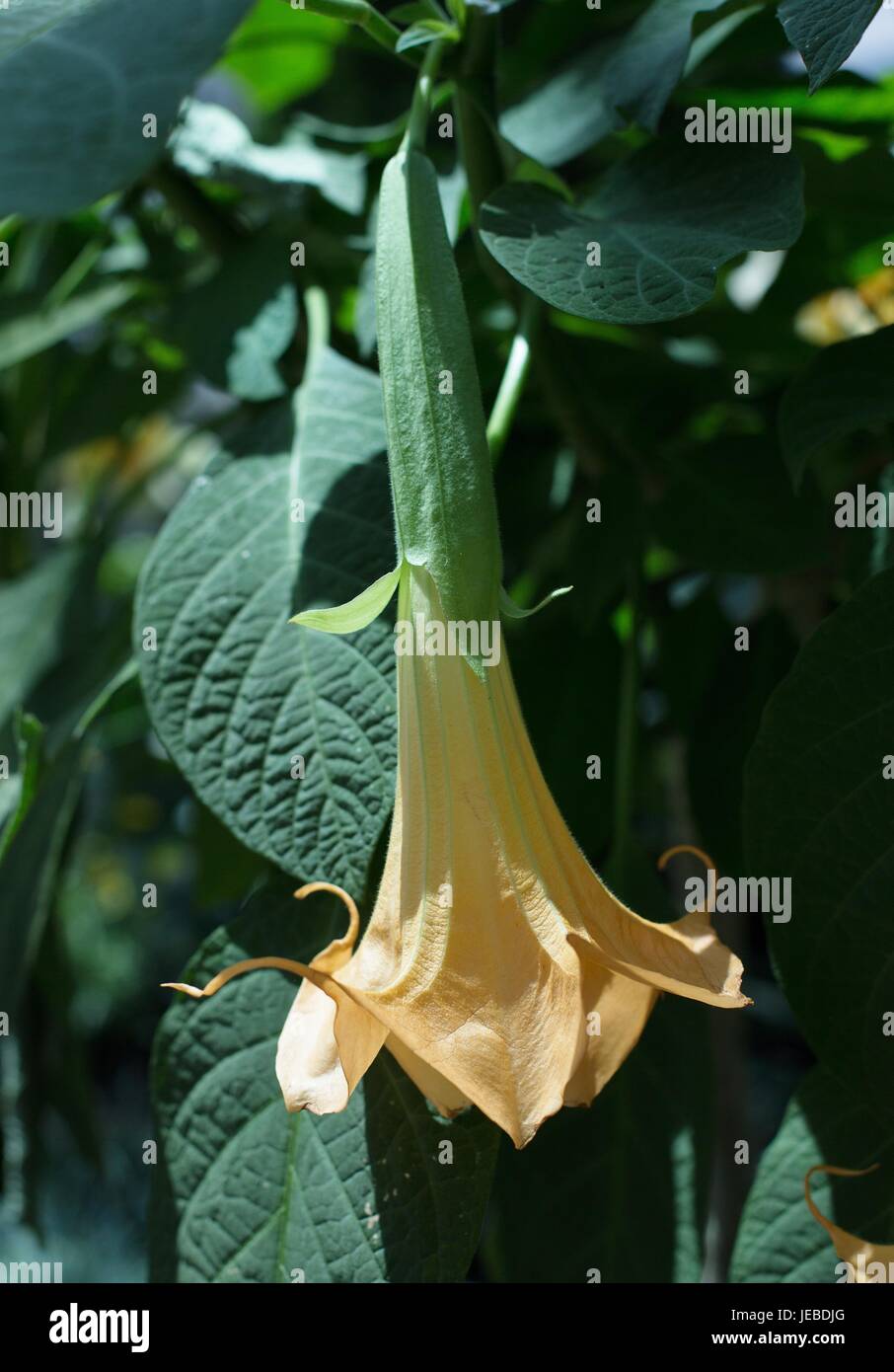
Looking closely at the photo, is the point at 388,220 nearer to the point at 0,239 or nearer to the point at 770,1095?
the point at 0,239

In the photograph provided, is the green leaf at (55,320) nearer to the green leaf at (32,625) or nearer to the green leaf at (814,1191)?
the green leaf at (32,625)

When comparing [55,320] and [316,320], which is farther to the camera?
[55,320]

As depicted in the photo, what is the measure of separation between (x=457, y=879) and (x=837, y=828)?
0.15 meters

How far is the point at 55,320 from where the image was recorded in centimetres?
74

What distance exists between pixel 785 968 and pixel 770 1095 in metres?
1.73

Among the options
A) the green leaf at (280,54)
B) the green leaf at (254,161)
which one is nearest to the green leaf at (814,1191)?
the green leaf at (254,161)

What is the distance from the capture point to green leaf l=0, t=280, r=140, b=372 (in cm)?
73

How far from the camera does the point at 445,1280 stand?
0.44m

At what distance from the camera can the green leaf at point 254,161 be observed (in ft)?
2.16

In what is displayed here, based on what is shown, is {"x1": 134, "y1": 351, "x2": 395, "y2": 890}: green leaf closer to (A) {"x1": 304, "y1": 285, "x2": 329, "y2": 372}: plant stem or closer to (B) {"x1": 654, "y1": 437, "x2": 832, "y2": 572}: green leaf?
(A) {"x1": 304, "y1": 285, "x2": 329, "y2": 372}: plant stem

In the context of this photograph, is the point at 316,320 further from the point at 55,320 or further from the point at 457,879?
the point at 457,879

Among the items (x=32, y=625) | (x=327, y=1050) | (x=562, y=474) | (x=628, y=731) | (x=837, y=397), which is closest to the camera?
(x=327, y=1050)

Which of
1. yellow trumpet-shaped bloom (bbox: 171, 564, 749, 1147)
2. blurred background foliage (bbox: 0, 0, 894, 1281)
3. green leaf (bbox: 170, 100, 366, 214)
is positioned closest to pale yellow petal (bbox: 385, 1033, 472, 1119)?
yellow trumpet-shaped bloom (bbox: 171, 564, 749, 1147)
